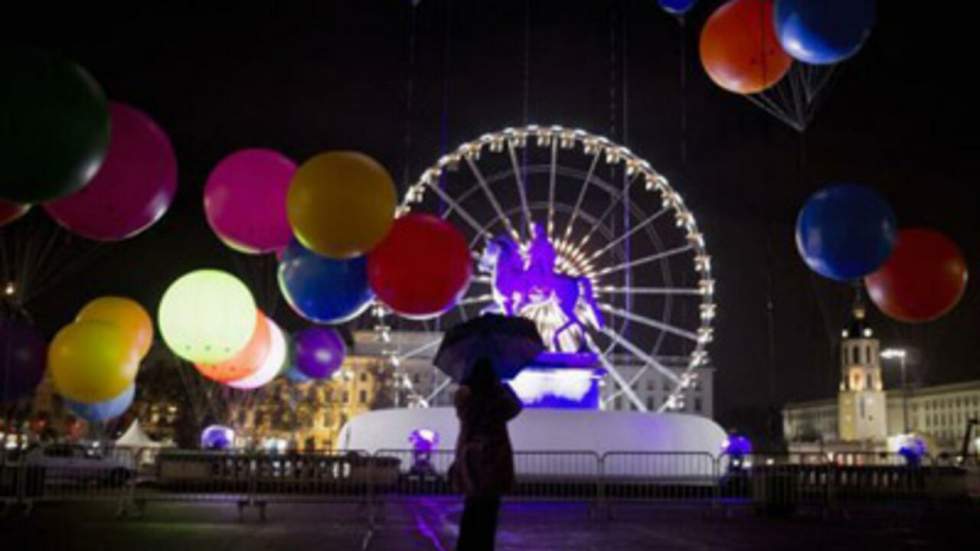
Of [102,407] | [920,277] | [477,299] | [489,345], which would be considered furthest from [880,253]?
[477,299]

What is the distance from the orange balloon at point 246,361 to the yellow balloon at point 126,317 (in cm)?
83

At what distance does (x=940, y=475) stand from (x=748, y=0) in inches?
448

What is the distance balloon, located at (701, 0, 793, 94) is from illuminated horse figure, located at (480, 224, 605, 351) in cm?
1289

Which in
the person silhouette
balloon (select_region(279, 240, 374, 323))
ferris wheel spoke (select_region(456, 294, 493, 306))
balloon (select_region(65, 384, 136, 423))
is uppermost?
ferris wheel spoke (select_region(456, 294, 493, 306))

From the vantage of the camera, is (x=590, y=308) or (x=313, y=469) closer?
(x=313, y=469)

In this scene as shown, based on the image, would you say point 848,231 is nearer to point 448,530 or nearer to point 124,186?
point 448,530

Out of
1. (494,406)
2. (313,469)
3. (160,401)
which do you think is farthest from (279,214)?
(160,401)

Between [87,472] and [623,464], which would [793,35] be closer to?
[623,464]

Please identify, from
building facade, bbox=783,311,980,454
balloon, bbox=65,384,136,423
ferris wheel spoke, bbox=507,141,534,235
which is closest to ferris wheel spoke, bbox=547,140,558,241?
ferris wheel spoke, bbox=507,141,534,235

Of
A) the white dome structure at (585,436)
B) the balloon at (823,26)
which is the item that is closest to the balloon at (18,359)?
the balloon at (823,26)

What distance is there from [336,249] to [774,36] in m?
5.84

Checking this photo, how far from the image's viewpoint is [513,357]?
10.9 metres

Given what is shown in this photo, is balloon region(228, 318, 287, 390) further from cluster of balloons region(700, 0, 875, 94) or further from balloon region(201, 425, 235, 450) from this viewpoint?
balloon region(201, 425, 235, 450)

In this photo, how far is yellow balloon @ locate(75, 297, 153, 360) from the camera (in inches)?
552
